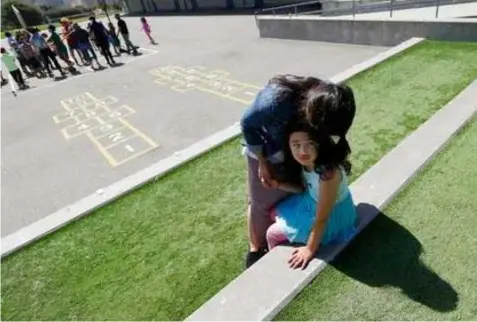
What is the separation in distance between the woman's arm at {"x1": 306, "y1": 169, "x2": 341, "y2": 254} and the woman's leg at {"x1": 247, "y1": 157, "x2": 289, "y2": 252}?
0.36 metres

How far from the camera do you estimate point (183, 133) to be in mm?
7328

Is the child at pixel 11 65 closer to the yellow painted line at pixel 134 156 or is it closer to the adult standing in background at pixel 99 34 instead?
the adult standing in background at pixel 99 34

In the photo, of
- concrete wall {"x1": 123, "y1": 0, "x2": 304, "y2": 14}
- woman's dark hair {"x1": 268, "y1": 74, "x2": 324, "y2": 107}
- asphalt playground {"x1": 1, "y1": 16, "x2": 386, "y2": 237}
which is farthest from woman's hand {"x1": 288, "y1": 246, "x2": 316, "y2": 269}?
concrete wall {"x1": 123, "y1": 0, "x2": 304, "y2": 14}

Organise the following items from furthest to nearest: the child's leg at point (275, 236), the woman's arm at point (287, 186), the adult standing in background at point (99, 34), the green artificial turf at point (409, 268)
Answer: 1. the adult standing in background at point (99, 34)
2. the child's leg at point (275, 236)
3. the woman's arm at point (287, 186)
4. the green artificial turf at point (409, 268)

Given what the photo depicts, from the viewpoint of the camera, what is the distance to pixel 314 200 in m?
2.44

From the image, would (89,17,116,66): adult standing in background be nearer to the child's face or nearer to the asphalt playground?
the asphalt playground

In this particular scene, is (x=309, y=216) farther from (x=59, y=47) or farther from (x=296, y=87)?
(x=59, y=47)

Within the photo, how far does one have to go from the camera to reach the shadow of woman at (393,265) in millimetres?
2307

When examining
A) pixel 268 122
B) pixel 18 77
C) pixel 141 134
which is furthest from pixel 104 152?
pixel 18 77

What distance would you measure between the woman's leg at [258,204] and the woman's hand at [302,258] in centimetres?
35

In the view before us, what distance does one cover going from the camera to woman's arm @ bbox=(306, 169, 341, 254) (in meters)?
2.17

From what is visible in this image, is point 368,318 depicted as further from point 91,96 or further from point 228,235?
point 91,96

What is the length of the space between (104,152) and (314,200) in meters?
5.55

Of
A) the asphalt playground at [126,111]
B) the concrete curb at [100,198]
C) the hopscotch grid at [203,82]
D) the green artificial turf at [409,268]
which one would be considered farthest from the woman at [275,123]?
the hopscotch grid at [203,82]
